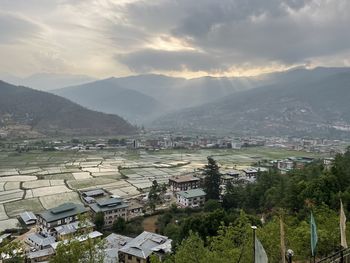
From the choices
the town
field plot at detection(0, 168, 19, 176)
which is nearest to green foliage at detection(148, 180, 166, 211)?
the town

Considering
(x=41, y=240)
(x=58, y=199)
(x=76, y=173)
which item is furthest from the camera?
(x=76, y=173)

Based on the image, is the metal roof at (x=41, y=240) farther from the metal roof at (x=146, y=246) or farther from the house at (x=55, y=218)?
the metal roof at (x=146, y=246)

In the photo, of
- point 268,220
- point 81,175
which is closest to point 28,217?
point 268,220

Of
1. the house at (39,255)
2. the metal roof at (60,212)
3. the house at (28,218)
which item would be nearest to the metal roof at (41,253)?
the house at (39,255)

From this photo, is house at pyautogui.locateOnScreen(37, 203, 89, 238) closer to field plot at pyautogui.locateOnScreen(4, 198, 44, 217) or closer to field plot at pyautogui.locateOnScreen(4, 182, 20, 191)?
field plot at pyautogui.locateOnScreen(4, 198, 44, 217)

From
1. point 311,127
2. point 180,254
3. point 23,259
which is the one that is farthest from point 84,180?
point 311,127

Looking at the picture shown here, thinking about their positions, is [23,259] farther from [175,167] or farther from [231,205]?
[175,167]

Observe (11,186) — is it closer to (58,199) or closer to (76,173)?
(58,199)
